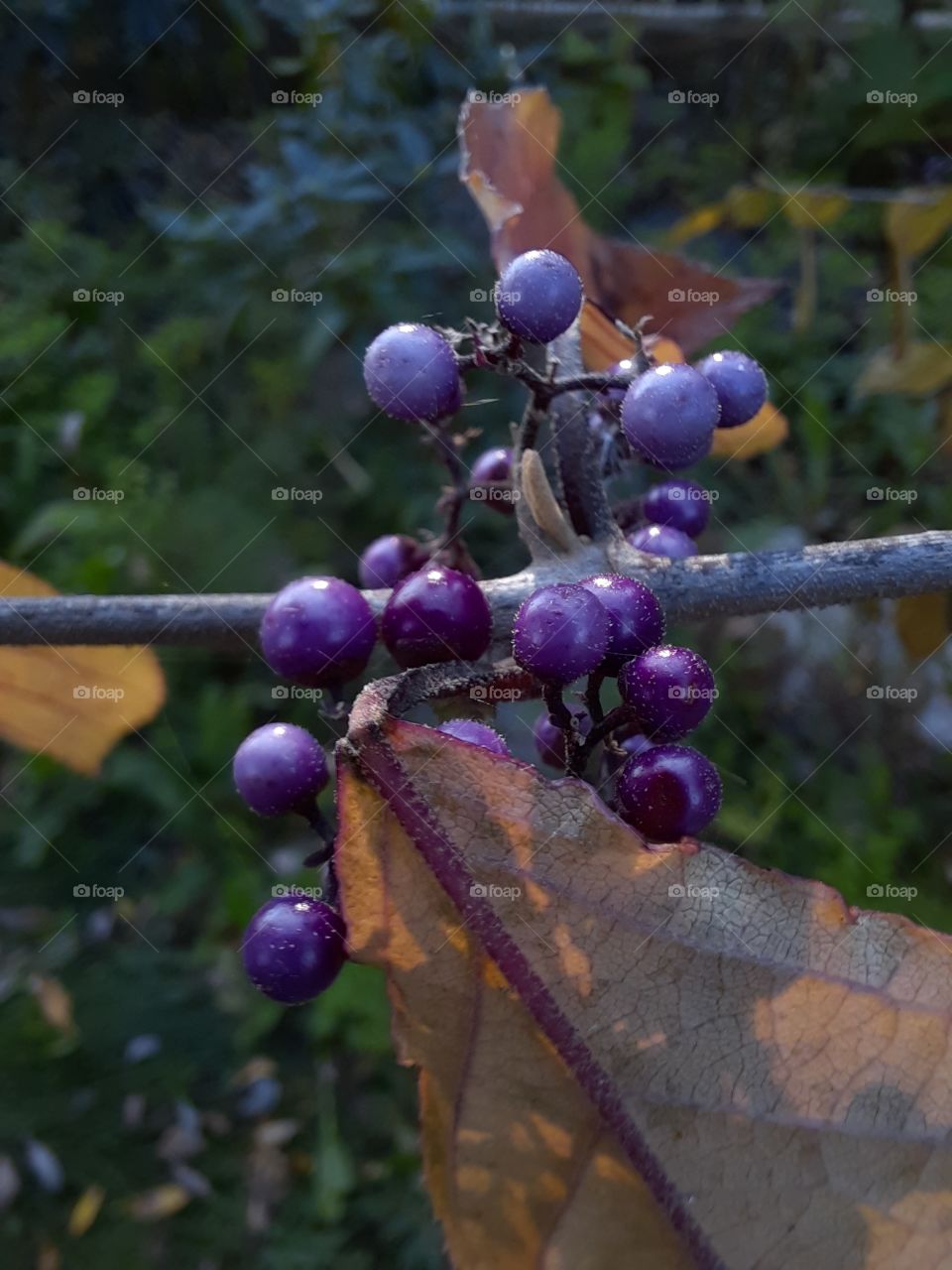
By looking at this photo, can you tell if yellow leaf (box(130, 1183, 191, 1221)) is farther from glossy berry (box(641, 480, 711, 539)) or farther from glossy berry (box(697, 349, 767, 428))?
glossy berry (box(697, 349, 767, 428))

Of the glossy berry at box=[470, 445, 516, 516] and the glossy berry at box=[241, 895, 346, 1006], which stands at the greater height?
the glossy berry at box=[470, 445, 516, 516]

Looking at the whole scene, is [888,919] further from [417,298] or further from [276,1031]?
[417,298]

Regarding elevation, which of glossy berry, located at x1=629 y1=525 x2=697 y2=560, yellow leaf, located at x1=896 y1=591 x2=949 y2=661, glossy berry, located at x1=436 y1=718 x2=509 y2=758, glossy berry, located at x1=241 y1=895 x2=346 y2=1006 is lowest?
yellow leaf, located at x1=896 y1=591 x2=949 y2=661

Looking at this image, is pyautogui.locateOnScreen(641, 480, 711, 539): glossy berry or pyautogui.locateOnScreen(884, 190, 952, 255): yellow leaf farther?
pyautogui.locateOnScreen(884, 190, 952, 255): yellow leaf

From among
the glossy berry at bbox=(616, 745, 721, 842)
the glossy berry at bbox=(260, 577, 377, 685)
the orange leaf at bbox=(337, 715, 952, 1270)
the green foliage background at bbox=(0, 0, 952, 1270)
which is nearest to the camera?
the orange leaf at bbox=(337, 715, 952, 1270)

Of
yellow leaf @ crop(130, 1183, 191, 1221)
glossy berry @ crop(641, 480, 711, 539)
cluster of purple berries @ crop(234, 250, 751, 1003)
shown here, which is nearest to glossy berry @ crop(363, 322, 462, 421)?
cluster of purple berries @ crop(234, 250, 751, 1003)

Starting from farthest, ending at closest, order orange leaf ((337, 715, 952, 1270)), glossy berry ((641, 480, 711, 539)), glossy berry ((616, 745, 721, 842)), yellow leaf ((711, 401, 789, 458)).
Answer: yellow leaf ((711, 401, 789, 458)), glossy berry ((641, 480, 711, 539)), glossy berry ((616, 745, 721, 842)), orange leaf ((337, 715, 952, 1270))

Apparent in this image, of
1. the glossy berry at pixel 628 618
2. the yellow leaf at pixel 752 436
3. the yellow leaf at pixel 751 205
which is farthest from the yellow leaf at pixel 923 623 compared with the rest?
the glossy berry at pixel 628 618

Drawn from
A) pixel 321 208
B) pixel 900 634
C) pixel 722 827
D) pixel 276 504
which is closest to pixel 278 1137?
pixel 722 827
